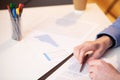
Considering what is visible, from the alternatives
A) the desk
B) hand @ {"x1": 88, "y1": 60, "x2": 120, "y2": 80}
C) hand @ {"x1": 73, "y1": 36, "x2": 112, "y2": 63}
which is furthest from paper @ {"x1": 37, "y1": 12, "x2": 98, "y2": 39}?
hand @ {"x1": 88, "y1": 60, "x2": 120, "y2": 80}

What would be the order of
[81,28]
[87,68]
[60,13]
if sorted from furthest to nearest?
[60,13], [81,28], [87,68]

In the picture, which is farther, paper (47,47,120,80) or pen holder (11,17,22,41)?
pen holder (11,17,22,41)

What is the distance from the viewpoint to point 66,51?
986 millimetres

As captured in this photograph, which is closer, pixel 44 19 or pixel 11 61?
pixel 11 61

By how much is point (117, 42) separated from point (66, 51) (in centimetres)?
25

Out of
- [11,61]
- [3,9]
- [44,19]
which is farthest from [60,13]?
[11,61]

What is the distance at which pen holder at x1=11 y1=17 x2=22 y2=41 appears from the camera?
1022 millimetres

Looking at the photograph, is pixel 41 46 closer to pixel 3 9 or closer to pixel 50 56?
pixel 50 56

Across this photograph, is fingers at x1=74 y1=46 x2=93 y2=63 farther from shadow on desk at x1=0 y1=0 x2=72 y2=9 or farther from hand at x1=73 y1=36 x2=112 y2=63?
shadow on desk at x1=0 y1=0 x2=72 y2=9

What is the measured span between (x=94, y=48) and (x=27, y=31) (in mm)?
388

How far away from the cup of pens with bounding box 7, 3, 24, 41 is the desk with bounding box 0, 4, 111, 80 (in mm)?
36

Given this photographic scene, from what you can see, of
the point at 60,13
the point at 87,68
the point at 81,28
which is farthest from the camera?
the point at 60,13

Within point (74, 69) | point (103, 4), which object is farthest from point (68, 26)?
point (103, 4)

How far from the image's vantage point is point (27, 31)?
3.74 ft
